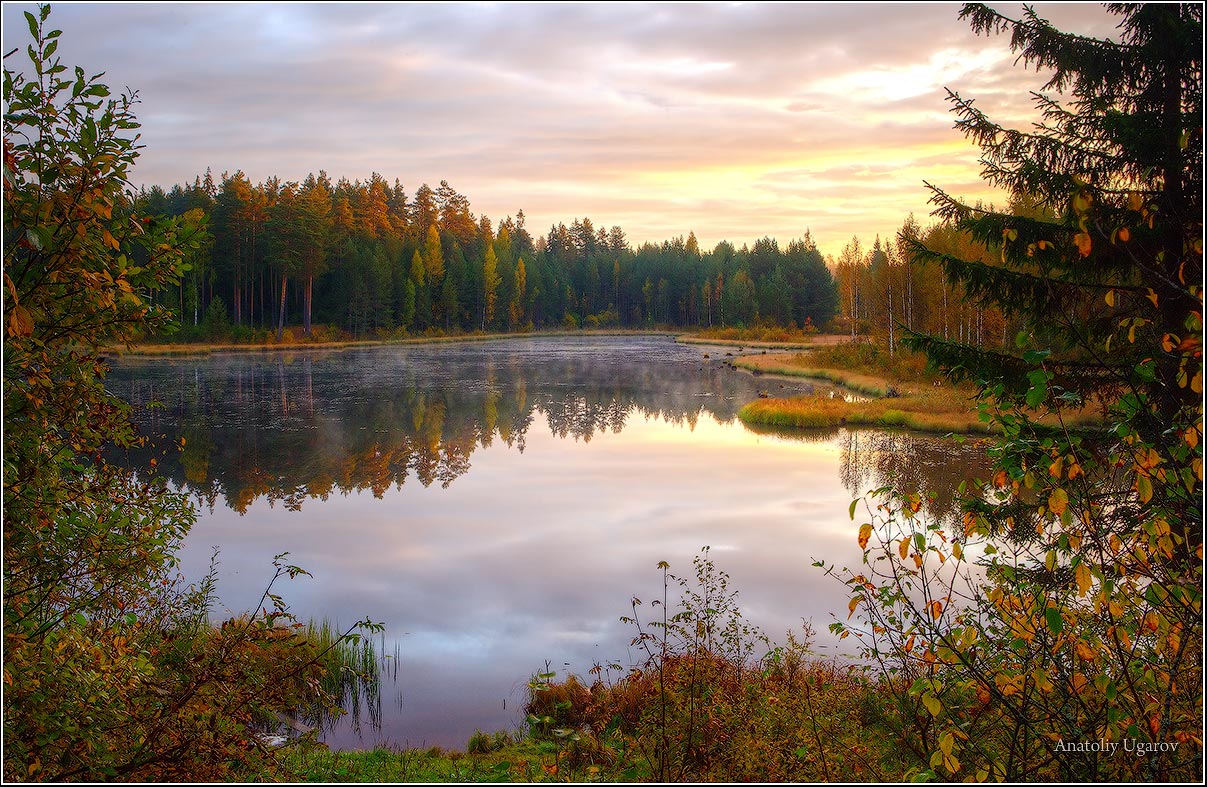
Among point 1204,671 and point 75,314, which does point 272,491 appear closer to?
point 75,314

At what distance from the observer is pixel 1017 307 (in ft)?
30.3

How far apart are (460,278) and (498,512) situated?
74.6 meters

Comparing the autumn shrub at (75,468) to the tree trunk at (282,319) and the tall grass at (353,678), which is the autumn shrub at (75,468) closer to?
the tall grass at (353,678)

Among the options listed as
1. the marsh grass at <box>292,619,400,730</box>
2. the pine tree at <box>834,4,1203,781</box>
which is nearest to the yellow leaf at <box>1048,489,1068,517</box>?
the pine tree at <box>834,4,1203,781</box>

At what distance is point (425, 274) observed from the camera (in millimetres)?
84562

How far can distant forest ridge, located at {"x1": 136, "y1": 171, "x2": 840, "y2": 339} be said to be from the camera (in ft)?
218

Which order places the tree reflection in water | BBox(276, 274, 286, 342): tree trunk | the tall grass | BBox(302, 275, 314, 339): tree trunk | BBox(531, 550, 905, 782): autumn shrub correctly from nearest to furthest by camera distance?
→ BBox(531, 550, 905, 782): autumn shrub, the tall grass, the tree reflection in water, BBox(276, 274, 286, 342): tree trunk, BBox(302, 275, 314, 339): tree trunk

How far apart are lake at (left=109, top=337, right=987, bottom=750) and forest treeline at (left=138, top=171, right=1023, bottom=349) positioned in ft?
55.8

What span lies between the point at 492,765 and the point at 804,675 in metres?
3.04

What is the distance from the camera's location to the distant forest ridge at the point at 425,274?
2618 inches

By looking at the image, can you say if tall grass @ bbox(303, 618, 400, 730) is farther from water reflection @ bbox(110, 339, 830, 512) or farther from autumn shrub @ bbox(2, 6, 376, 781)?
water reflection @ bbox(110, 339, 830, 512)

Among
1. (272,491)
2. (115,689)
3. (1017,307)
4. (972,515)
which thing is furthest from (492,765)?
(272,491)

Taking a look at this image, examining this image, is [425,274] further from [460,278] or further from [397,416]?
[397,416]

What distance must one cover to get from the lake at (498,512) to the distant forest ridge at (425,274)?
775 inches
